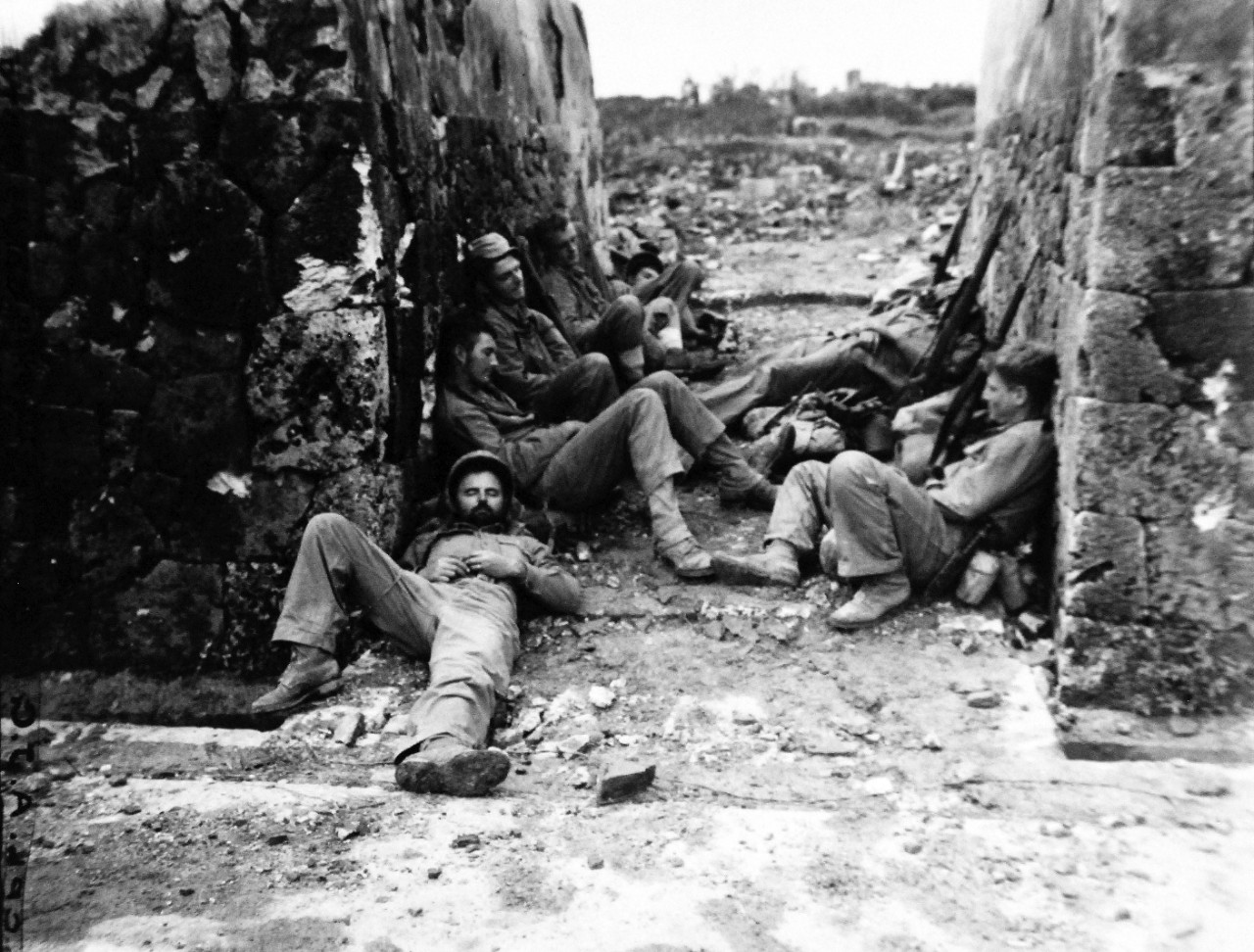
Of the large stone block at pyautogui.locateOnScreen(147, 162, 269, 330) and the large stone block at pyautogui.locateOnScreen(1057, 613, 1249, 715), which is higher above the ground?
the large stone block at pyautogui.locateOnScreen(147, 162, 269, 330)

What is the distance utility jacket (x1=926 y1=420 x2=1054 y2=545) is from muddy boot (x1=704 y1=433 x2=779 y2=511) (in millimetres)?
1156

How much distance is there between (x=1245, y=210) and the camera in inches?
122

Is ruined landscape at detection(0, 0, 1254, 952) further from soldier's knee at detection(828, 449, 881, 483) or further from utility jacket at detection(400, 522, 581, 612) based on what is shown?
soldier's knee at detection(828, 449, 881, 483)

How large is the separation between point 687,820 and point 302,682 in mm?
1539

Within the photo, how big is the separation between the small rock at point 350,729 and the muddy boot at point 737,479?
7.44 ft

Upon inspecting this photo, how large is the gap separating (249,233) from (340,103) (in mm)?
575

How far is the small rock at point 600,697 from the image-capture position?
3736mm

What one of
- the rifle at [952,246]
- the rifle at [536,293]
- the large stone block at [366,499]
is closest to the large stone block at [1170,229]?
the large stone block at [366,499]

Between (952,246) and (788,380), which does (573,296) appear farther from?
(952,246)

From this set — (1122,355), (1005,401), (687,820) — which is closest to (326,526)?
(687,820)

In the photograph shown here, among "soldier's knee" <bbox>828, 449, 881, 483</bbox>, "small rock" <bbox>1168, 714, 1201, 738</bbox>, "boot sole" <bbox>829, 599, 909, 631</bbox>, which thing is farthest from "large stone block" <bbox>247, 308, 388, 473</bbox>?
"small rock" <bbox>1168, 714, 1201, 738</bbox>

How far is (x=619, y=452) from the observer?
4812 millimetres

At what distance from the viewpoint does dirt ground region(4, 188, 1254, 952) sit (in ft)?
8.05

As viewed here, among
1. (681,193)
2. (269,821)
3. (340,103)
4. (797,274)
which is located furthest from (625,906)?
(681,193)
